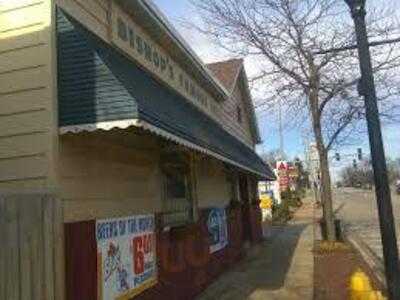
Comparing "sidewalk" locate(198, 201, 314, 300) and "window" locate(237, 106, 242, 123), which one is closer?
"sidewalk" locate(198, 201, 314, 300)

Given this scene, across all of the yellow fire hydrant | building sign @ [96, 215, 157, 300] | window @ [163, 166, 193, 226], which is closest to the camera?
the yellow fire hydrant

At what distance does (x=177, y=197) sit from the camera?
11945 millimetres

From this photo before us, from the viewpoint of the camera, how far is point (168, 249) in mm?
10727

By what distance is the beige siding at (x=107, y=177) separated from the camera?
24.8 feet

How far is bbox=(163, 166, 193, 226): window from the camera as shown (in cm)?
1107

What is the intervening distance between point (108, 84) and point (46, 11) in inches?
41.6

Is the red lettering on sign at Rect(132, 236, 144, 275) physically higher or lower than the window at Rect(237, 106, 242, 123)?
lower

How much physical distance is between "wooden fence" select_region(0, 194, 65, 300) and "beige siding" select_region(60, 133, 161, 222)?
432mm

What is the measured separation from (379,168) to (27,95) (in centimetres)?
385

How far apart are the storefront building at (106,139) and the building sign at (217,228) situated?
1.53m

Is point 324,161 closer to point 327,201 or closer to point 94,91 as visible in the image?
point 327,201

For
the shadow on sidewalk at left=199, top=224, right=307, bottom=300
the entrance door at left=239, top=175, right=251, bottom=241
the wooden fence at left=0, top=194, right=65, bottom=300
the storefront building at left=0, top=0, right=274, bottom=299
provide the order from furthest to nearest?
the entrance door at left=239, top=175, right=251, bottom=241 → the shadow on sidewalk at left=199, top=224, right=307, bottom=300 → the storefront building at left=0, top=0, right=274, bottom=299 → the wooden fence at left=0, top=194, right=65, bottom=300

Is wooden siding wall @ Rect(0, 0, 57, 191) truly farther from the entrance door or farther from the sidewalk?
the entrance door

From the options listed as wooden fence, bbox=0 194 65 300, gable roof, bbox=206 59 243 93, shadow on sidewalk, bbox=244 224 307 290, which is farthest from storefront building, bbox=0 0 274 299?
gable roof, bbox=206 59 243 93
